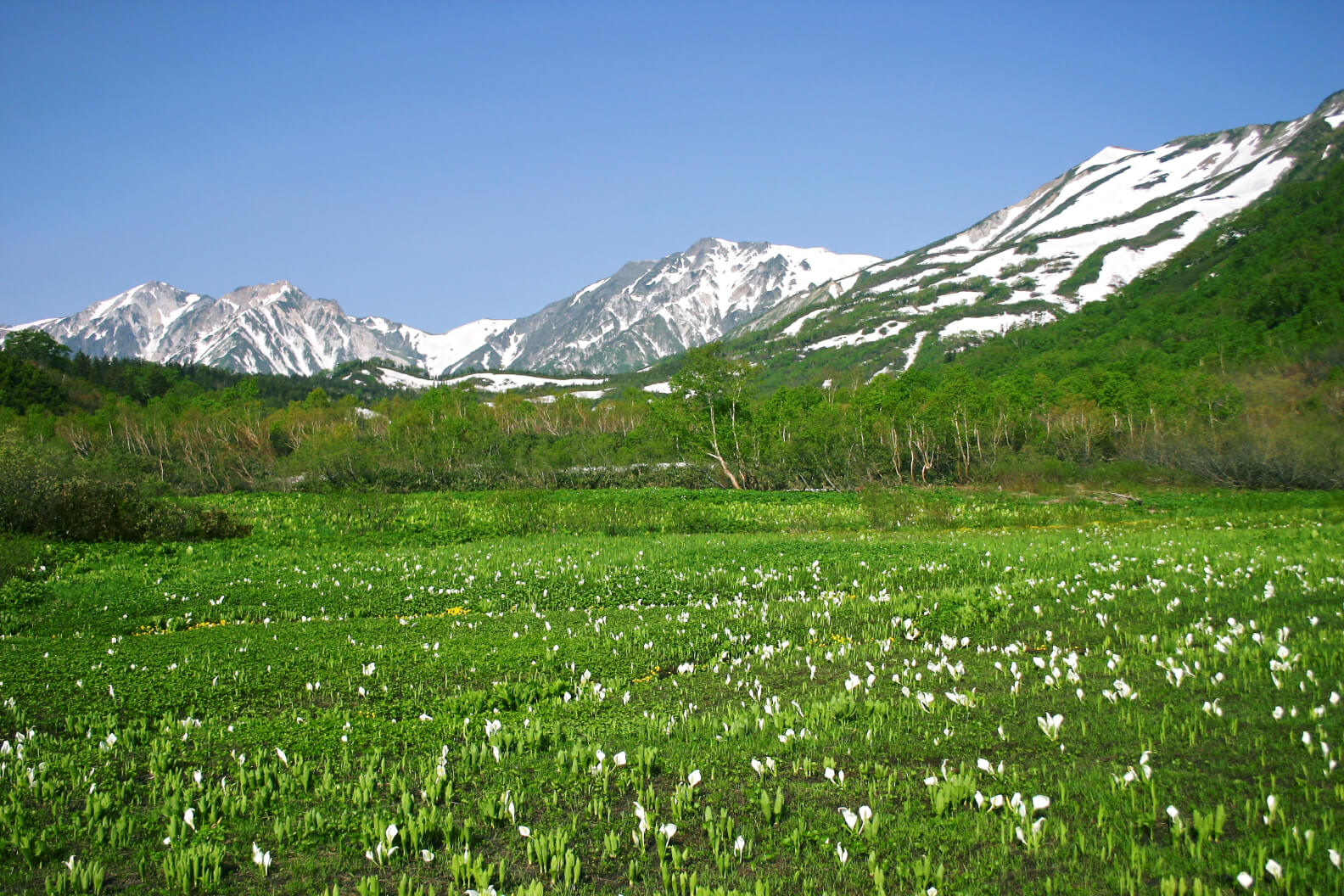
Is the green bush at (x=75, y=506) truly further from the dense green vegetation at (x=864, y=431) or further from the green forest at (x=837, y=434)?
the dense green vegetation at (x=864, y=431)

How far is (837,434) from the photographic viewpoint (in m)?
75.9

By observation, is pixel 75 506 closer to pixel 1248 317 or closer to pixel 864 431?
pixel 864 431

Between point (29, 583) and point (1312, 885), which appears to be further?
point (29, 583)

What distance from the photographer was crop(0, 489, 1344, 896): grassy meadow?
17.2 feet

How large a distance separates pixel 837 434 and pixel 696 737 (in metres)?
70.3

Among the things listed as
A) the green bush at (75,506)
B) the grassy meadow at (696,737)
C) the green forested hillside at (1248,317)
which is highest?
the green forested hillside at (1248,317)

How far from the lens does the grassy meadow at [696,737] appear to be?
524cm

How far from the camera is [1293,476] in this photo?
53.0m

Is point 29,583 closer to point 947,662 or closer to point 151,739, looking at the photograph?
point 151,739

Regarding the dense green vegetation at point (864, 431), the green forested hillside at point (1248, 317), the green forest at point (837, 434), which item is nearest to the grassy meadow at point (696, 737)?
the green forest at point (837, 434)

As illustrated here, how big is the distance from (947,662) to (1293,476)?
5987 cm

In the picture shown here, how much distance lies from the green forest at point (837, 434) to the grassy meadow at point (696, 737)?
78.1ft

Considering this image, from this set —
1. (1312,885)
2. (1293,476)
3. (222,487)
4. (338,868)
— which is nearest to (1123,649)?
(1312,885)

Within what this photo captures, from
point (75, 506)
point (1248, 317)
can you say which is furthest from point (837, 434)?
point (1248, 317)
